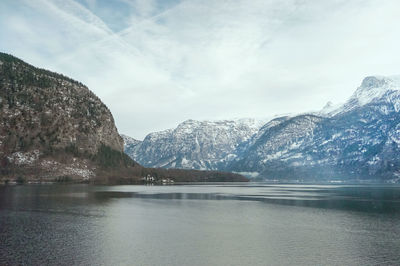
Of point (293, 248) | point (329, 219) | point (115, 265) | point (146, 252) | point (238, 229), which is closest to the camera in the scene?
point (115, 265)

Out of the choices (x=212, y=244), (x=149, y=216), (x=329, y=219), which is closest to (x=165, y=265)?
(x=212, y=244)

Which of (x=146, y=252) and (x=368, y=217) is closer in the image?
(x=146, y=252)

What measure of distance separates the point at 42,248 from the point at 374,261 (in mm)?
53609

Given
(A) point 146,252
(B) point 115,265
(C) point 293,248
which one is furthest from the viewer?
(C) point 293,248

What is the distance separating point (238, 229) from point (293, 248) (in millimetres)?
20661

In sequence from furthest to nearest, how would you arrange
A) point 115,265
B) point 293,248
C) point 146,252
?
point 293,248 < point 146,252 < point 115,265

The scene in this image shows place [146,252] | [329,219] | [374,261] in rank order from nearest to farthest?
[374,261]
[146,252]
[329,219]

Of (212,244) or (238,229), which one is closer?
(212,244)

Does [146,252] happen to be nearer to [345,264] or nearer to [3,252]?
[3,252]

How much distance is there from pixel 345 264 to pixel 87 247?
1653 inches

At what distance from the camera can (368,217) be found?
336 ft

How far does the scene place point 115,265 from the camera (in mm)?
49688

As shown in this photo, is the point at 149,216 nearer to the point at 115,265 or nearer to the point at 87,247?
the point at 87,247

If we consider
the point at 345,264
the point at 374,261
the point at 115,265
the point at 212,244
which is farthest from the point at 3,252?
the point at 374,261
